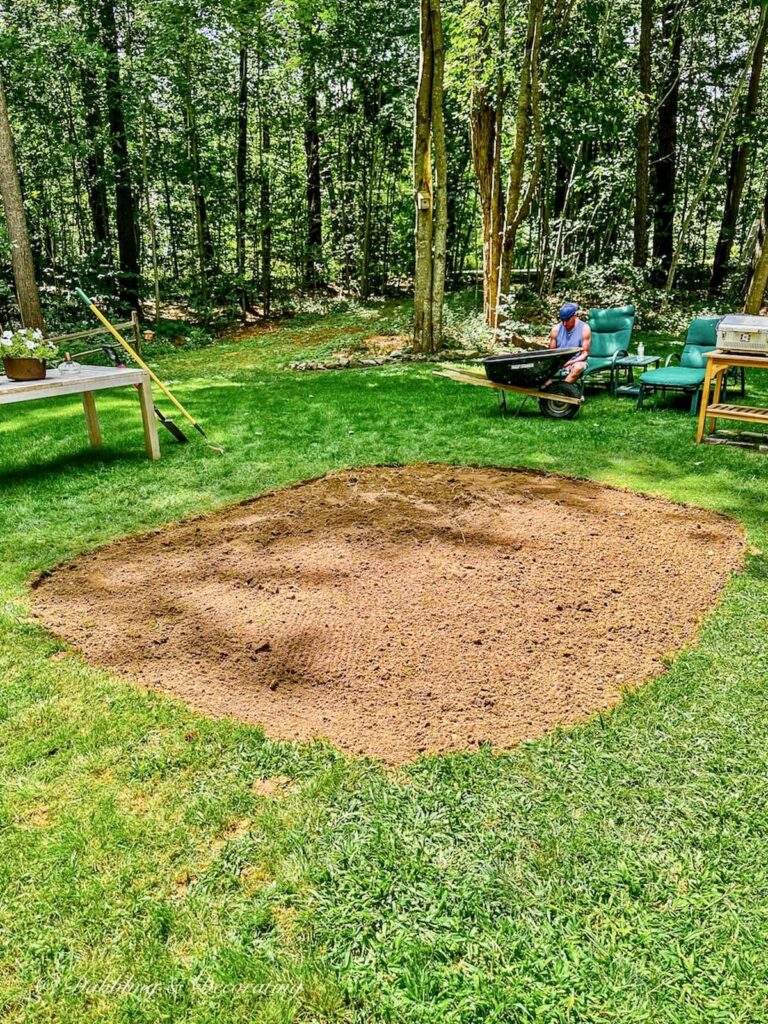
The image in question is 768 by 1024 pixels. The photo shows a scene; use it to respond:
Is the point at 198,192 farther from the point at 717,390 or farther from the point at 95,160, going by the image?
the point at 717,390

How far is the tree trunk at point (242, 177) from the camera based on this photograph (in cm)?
1418

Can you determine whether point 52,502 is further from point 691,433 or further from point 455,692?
point 691,433

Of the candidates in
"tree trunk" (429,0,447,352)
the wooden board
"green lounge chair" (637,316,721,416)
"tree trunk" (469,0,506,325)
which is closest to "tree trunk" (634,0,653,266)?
"tree trunk" (469,0,506,325)

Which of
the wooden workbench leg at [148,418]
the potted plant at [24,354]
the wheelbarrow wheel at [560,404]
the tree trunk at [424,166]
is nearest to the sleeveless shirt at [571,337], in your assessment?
the wheelbarrow wheel at [560,404]

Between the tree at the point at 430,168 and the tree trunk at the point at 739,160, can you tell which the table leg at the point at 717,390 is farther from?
the tree trunk at the point at 739,160

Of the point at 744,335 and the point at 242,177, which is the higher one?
the point at 242,177

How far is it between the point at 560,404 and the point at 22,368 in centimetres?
486

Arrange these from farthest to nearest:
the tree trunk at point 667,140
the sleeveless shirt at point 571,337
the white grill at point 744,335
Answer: the tree trunk at point 667,140 → the sleeveless shirt at point 571,337 → the white grill at point 744,335

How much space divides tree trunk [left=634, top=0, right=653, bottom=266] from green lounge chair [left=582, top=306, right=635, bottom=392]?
17.0ft

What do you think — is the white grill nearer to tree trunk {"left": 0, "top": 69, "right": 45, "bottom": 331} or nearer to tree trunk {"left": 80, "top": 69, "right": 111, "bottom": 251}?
tree trunk {"left": 0, "top": 69, "right": 45, "bottom": 331}

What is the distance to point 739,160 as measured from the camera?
1290cm

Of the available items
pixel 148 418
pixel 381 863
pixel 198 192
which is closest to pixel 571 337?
pixel 148 418

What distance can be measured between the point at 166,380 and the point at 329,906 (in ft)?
29.2

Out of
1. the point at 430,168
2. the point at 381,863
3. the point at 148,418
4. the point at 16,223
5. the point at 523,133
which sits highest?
the point at 523,133
